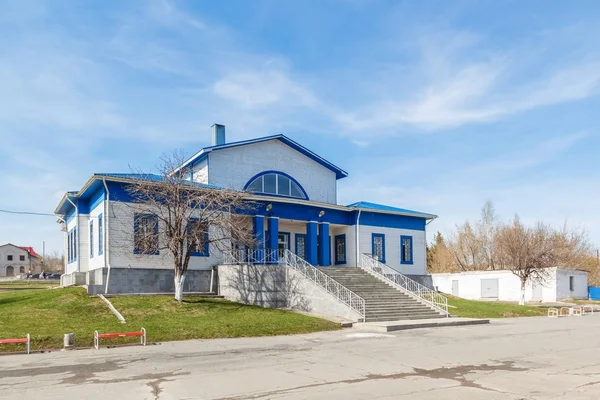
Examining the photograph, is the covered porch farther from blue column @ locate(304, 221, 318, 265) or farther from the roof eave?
the roof eave

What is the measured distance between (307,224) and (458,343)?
16232 millimetres

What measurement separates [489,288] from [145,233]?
31526mm

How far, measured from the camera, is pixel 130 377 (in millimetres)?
10531

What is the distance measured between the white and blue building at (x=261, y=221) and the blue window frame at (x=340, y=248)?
65 mm

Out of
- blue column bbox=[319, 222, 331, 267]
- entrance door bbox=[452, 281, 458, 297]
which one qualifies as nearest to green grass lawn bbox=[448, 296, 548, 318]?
blue column bbox=[319, 222, 331, 267]

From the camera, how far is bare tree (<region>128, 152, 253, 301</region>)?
2244 cm

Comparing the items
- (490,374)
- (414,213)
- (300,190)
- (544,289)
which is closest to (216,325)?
(490,374)

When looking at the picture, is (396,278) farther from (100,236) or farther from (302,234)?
(100,236)

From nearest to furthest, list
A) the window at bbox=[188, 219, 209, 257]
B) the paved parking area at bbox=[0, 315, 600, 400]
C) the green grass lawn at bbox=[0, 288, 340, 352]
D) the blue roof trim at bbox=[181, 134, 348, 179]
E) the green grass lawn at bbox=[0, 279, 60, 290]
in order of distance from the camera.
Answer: the paved parking area at bbox=[0, 315, 600, 400] < the green grass lawn at bbox=[0, 288, 340, 352] < the window at bbox=[188, 219, 209, 257] < the blue roof trim at bbox=[181, 134, 348, 179] < the green grass lawn at bbox=[0, 279, 60, 290]

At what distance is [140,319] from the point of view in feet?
62.1

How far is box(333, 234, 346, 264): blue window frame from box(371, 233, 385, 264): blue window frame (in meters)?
1.86

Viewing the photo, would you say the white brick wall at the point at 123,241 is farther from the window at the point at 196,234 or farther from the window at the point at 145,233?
the window at the point at 196,234

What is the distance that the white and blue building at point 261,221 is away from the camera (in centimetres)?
2408

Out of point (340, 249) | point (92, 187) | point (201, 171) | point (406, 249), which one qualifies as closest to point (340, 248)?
point (340, 249)
